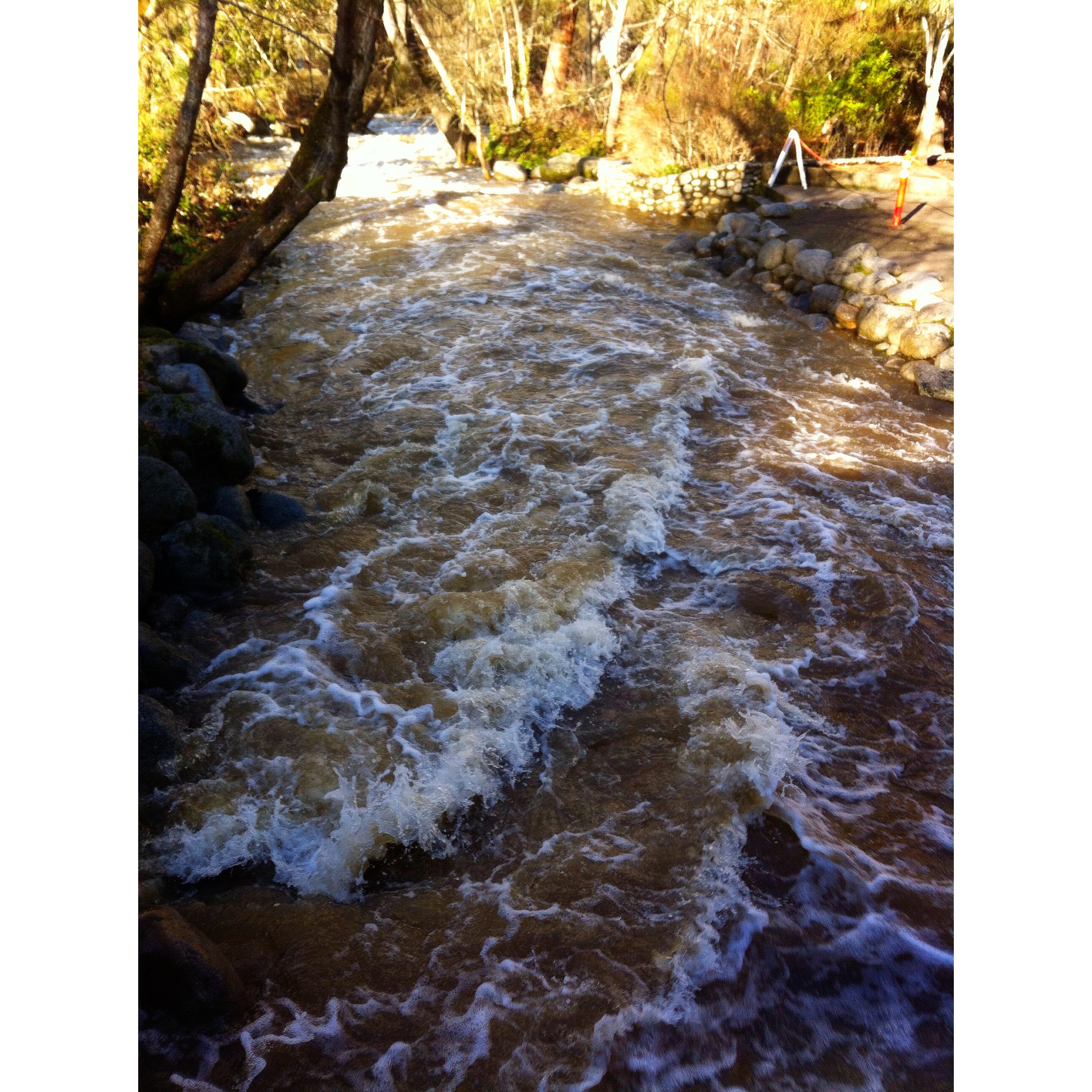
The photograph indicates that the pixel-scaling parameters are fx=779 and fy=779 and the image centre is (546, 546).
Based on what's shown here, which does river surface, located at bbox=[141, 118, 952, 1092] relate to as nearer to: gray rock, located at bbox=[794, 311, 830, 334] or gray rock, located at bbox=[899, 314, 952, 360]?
gray rock, located at bbox=[899, 314, 952, 360]

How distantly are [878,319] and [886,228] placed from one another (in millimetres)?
2717

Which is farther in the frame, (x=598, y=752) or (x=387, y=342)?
(x=387, y=342)

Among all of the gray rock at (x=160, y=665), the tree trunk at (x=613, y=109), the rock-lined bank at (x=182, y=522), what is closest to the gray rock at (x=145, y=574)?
the rock-lined bank at (x=182, y=522)

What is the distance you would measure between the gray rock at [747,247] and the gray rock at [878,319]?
2247mm

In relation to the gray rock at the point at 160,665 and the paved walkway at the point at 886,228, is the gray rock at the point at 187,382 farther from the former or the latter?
the paved walkway at the point at 886,228

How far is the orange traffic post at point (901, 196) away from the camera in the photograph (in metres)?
9.30

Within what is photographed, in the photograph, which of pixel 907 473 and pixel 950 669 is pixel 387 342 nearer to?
pixel 907 473

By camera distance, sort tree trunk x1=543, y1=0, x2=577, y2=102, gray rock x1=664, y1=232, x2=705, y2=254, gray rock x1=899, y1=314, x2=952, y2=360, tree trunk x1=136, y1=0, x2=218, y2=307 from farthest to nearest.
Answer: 1. tree trunk x1=543, y1=0, x2=577, y2=102
2. gray rock x1=664, y1=232, x2=705, y2=254
3. gray rock x1=899, y1=314, x2=952, y2=360
4. tree trunk x1=136, y1=0, x2=218, y2=307

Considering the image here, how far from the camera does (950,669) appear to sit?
398 centimetres

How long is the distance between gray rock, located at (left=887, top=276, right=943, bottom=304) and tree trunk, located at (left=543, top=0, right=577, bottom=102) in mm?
10947

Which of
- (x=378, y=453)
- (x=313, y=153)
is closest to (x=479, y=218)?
(x=313, y=153)

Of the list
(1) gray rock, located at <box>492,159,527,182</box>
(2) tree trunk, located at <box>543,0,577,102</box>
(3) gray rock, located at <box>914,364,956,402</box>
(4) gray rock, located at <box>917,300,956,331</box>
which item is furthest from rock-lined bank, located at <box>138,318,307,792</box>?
(2) tree trunk, located at <box>543,0,577,102</box>

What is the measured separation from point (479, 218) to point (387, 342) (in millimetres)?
5250

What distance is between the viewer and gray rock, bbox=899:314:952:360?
23.9ft
